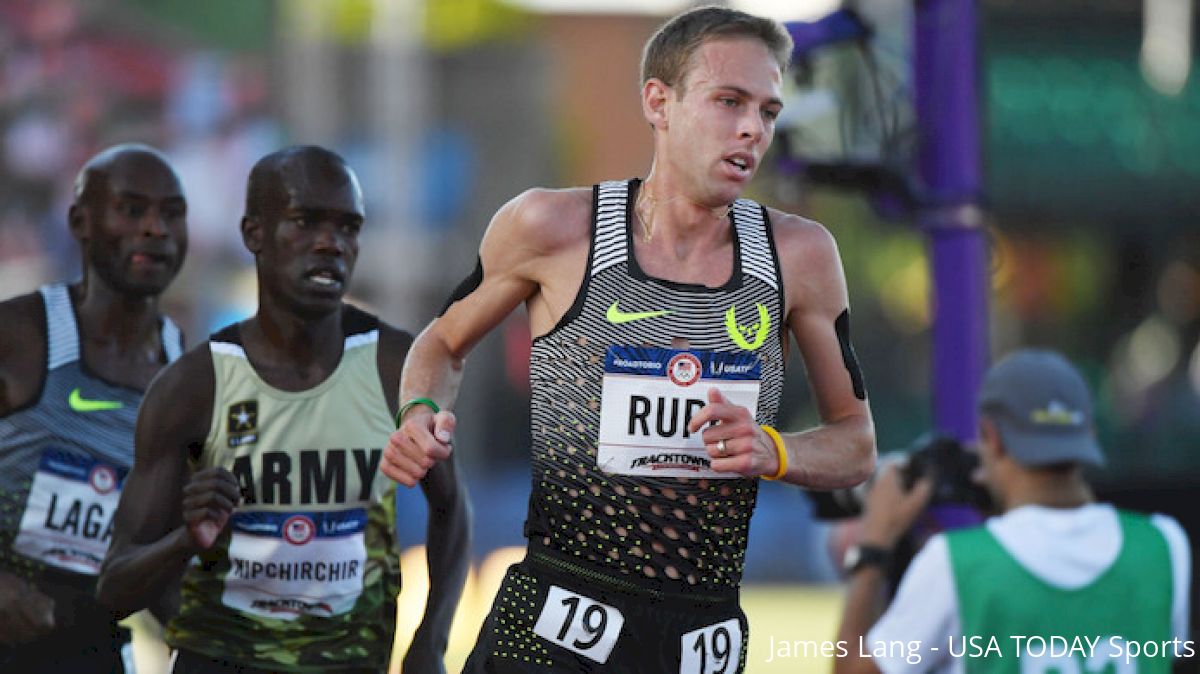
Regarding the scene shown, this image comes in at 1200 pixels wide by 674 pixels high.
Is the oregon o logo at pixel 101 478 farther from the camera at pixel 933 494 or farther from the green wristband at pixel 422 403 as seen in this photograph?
the camera at pixel 933 494

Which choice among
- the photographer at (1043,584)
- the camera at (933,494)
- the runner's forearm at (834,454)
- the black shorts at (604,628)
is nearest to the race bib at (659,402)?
the runner's forearm at (834,454)

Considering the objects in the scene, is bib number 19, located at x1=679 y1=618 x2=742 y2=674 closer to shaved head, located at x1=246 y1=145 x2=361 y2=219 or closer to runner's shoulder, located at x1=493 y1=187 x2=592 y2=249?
runner's shoulder, located at x1=493 y1=187 x2=592 y2=249

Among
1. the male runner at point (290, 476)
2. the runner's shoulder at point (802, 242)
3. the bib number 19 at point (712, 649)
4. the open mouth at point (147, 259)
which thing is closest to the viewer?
the bib number 19 at point (712, 649)

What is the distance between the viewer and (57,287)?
5.90 meters

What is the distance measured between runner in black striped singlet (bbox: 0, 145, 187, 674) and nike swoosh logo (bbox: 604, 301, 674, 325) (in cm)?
217

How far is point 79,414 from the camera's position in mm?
5672

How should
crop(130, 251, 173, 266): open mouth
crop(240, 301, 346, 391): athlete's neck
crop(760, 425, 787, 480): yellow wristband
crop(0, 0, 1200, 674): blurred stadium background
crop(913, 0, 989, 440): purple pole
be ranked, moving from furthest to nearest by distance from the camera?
crop(0, 0, 1200, 674): blurred stadium background
crop(913, 0, 989, 440): purple pole
crop(130, 251, 173, 266): open mouth
crop(240, 301, 346, 391): athlete's neck
crop(760, 425, 787, 480): yellow wristband

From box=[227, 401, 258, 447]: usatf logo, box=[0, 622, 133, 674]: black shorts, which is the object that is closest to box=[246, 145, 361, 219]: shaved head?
box=[227, 401, 258, 447]: usatf logo

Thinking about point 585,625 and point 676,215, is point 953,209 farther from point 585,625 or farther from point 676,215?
point 585,625

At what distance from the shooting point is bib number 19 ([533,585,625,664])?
4172mm

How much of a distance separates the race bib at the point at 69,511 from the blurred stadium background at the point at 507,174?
762 centimetres

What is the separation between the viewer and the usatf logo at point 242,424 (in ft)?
16.4

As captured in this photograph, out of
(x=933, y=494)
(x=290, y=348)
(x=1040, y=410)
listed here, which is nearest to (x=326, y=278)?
(x=290, y=348)

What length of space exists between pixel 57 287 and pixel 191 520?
1609mm
